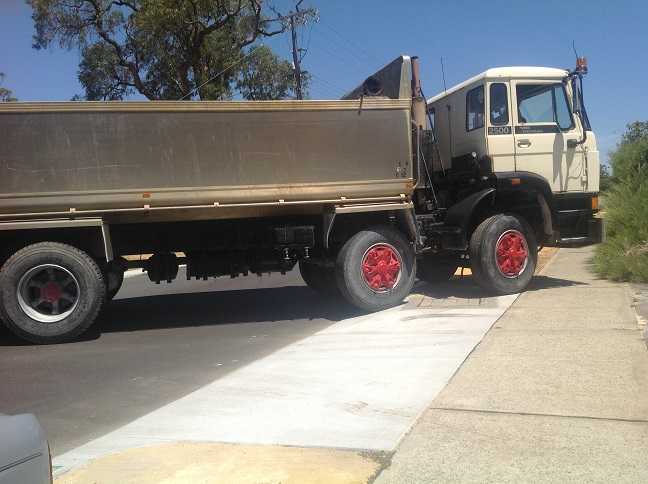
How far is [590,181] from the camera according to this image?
9.88 metres

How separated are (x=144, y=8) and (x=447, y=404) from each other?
66.0 ft

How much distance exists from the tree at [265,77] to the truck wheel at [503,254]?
18.4 meters

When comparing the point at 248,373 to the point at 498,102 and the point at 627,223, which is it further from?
the point at 627,223

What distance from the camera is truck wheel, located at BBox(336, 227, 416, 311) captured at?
8898mm

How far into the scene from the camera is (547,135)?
9641mm

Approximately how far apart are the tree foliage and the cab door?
1.58 meters

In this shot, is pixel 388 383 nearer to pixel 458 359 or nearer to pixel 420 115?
pixel 458 359

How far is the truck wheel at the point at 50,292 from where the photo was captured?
7.78 metres

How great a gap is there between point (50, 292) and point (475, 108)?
6335mm

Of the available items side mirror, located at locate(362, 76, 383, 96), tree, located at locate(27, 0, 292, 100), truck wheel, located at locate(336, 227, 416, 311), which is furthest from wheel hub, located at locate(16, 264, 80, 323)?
tree, located at locate(27, 0, 292, 100)

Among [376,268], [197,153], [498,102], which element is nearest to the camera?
[197,153]

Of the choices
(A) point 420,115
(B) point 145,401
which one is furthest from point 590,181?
(B) point 145,401

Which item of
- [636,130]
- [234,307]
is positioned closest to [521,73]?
[234,307]

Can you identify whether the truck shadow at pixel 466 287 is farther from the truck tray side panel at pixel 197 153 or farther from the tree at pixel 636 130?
the tree at pixel 636 130
